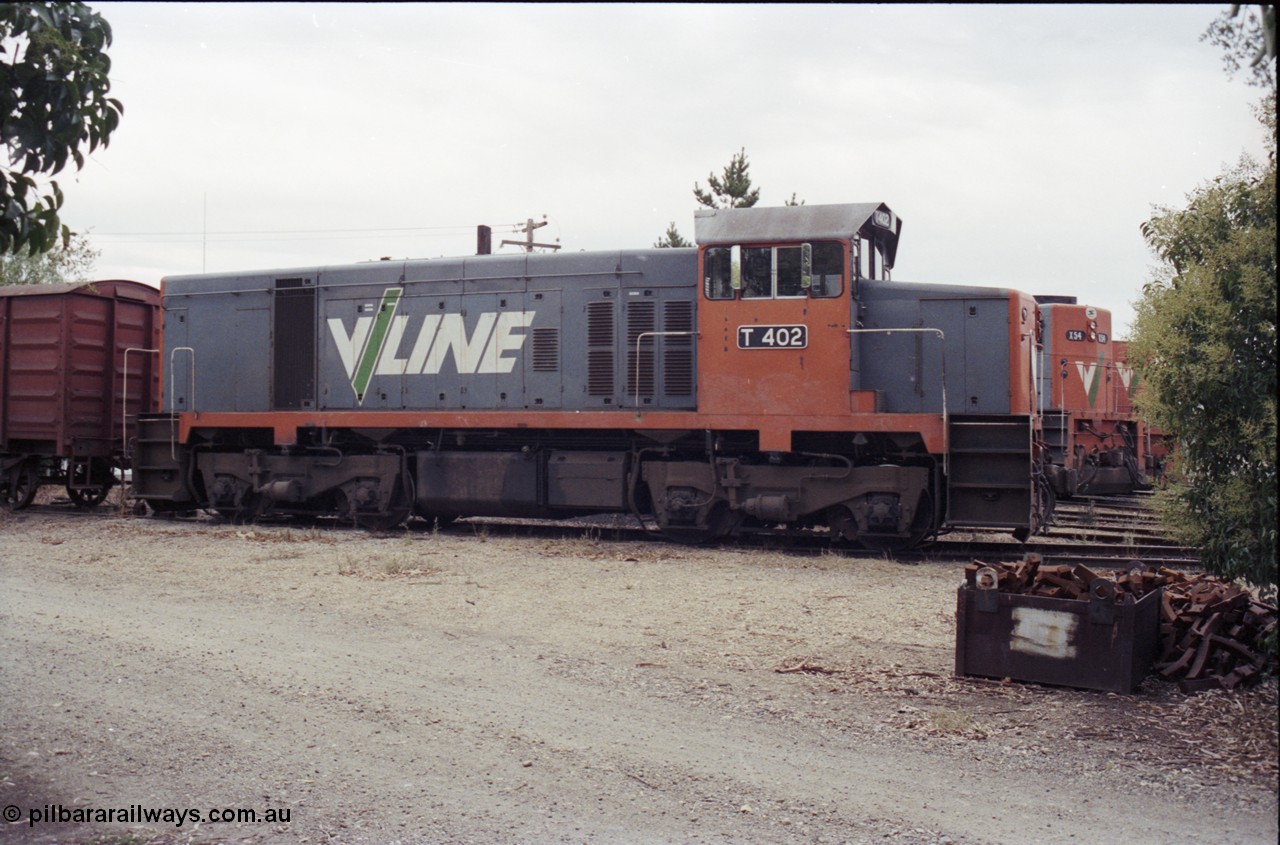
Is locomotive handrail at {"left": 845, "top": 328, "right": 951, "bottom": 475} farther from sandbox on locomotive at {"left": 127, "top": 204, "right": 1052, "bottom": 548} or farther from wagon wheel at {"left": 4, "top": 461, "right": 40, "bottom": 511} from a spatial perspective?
wagon wheel at {"left": 4, "top": 461, "right": 40, "bottom": 511}

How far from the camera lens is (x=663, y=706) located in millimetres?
6066

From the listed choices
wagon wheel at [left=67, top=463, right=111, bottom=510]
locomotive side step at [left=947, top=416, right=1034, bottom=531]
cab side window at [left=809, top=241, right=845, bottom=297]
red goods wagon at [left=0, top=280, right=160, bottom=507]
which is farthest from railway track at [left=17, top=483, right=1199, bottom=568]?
cab side window at [left=809, top=241, right=845, bottom=297]

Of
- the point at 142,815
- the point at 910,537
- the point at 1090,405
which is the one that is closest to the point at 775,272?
the point at 910,537

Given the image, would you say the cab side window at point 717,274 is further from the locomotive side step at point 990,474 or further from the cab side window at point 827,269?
the locomotive side step at point 990,474

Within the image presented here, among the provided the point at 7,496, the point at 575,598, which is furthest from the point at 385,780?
the point at 7,496

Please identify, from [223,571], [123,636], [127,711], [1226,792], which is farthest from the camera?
[223,571]

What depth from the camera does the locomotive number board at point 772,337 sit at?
12.1m

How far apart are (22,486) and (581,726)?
15.8 meters

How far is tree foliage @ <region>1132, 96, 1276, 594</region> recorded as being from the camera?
17.3ft

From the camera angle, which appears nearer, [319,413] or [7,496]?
[319,413]

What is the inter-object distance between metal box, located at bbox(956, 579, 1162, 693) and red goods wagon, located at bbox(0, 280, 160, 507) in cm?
1448

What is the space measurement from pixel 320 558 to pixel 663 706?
6.89 meters

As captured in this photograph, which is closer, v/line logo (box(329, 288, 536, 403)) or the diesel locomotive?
v/line logo (box(329, 288, 536, 403))

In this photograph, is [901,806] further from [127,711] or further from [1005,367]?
[1005,367]
